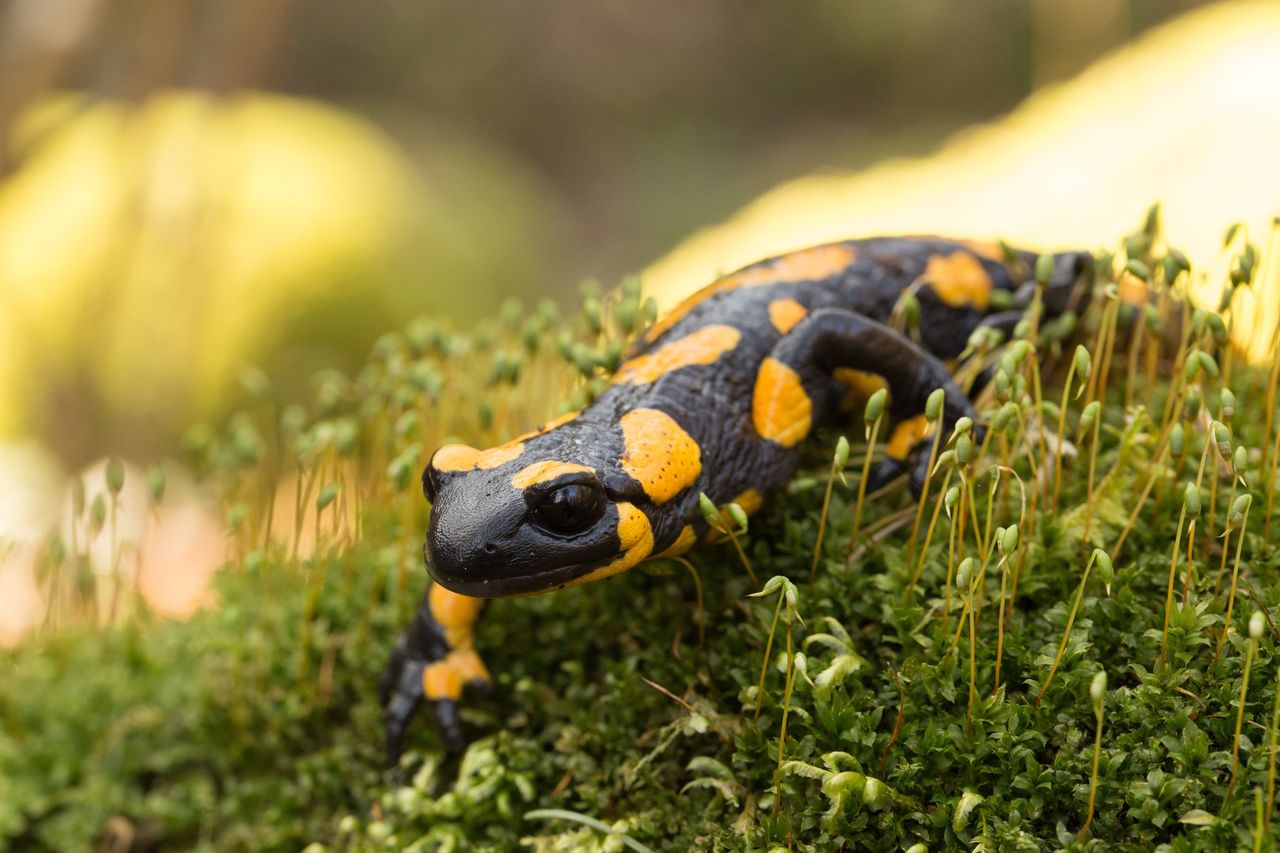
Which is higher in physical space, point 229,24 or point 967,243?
point 229,24

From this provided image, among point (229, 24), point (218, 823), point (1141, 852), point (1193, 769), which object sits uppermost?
point (229, 24)

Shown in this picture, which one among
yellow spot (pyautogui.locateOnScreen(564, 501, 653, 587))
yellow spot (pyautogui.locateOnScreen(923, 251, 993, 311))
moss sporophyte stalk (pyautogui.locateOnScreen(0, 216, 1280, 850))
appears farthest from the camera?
yellow spot (pyautogui.locateOnScreen(923, 251, 993, 311))

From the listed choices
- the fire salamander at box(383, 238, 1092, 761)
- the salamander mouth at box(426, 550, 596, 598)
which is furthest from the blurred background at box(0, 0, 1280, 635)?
the salamander mouth at box(426, 550, 596, 598)

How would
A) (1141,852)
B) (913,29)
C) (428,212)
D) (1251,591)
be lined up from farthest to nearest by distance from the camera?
(913,29), (428,212), (1251,591), (1141,852)

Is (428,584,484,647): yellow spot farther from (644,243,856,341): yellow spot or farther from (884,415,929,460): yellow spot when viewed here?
(884,415,929,460): yellow spot

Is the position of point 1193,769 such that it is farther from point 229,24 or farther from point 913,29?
point 913,29

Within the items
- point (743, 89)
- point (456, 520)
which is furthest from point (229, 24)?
point (743, 89)

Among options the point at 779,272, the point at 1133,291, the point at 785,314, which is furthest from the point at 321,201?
the point at 1133,291
